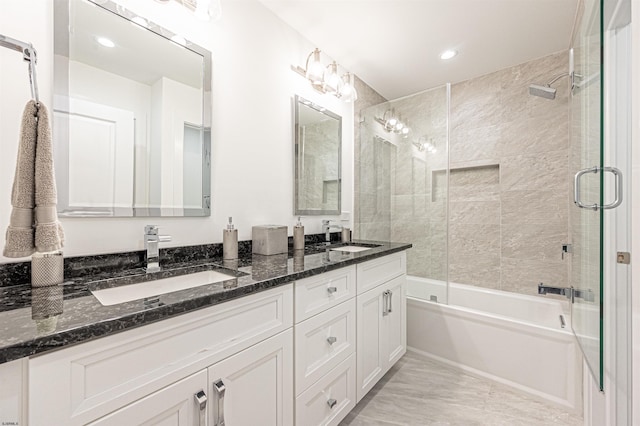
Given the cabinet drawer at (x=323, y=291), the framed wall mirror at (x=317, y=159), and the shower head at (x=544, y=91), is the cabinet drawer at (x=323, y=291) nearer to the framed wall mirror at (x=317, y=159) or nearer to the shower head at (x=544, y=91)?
the framed wall mirror at (x=317, y=159)

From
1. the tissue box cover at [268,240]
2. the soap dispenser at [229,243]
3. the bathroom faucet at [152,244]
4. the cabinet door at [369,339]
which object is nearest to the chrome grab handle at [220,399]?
the bathroom faucet at [152,244]

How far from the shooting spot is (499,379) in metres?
1.97

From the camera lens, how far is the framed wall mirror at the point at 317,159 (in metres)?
1.99

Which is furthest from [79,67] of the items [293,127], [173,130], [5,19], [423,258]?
[423,258]

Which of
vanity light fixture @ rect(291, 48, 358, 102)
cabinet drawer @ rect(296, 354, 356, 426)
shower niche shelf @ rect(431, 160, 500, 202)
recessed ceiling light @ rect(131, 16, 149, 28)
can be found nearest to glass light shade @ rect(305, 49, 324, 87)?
vanity light fixture @ rect(291, 48, 358, 102)

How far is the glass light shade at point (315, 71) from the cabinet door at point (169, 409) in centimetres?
186

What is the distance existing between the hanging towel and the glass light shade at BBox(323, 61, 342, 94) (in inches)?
66.7

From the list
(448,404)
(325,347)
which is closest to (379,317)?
(325,347)

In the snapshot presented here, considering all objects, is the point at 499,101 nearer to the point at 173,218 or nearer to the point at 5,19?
the point at 173,218

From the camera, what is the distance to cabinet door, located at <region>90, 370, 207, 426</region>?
670mm

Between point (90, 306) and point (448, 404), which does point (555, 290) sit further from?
point (90, 306)

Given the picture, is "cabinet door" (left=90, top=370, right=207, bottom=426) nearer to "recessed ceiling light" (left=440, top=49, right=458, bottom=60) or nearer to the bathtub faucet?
the bathtub faucet

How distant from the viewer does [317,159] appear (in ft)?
7.07

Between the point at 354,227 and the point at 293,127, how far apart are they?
1.09 metres
